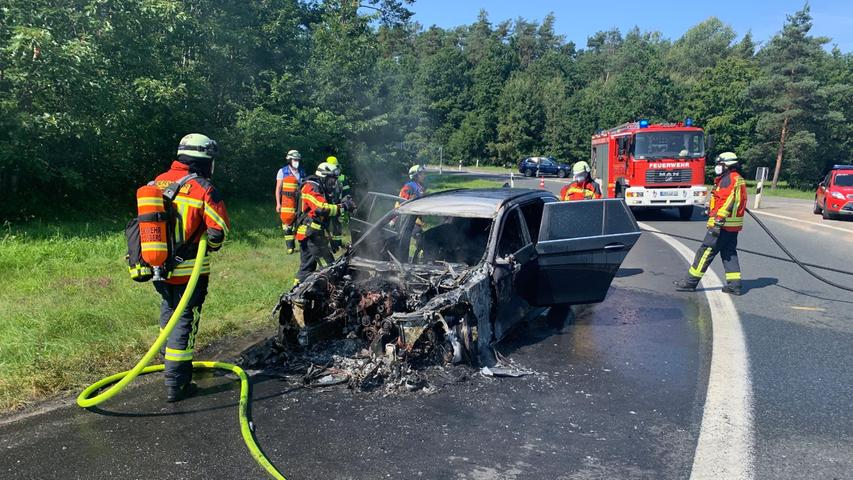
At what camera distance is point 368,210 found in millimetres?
7348

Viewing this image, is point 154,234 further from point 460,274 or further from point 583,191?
point 583,191

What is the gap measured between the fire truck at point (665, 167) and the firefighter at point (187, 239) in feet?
44.6

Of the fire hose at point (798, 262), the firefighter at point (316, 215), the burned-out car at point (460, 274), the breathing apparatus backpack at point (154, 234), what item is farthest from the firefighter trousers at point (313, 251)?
the fire hose at point (798, 262)

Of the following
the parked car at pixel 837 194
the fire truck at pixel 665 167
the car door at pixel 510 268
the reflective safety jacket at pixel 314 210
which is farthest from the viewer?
the parked car at pixel 837 194

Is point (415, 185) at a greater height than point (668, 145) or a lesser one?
lesser

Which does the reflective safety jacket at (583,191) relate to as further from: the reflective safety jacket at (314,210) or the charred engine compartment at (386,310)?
the charred engine compartment at (386,310)

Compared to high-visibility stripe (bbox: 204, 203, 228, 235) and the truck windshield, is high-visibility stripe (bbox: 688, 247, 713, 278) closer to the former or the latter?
high-visibility stripe (bbox: 204, 203, 228, 235)

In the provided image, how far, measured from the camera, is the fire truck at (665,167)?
15914 millimetres

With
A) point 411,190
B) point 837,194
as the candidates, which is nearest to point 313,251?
point 411,190

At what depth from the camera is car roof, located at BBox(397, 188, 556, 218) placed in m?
5.73

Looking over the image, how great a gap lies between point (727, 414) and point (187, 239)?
12.7 ft

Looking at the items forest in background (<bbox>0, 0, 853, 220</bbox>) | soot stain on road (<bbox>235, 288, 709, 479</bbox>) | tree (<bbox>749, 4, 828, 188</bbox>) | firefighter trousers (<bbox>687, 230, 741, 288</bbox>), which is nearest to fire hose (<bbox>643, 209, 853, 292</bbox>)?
firefighter trousers (<bbox>687, 230, 741, 288</bbox>)

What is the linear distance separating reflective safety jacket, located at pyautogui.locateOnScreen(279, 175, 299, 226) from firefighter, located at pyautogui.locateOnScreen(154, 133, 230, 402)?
3554 mm

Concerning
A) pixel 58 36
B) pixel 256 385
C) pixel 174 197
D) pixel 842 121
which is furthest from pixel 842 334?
pixel 842 121
